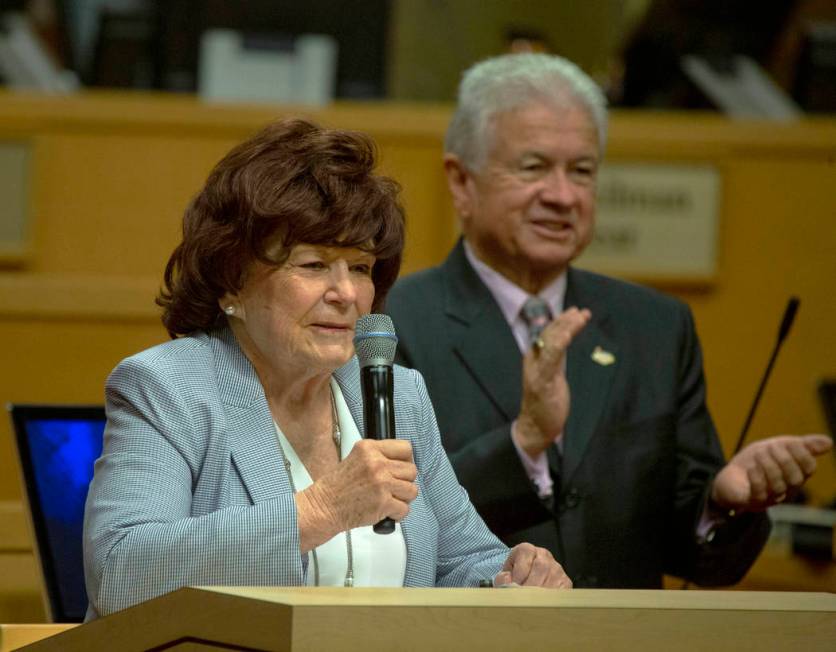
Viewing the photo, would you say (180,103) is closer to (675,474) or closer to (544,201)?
(544,201)

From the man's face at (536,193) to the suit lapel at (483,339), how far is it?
3.7 inches

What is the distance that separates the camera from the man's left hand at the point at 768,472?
296 cm

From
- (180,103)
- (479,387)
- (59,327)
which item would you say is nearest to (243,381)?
(479,387)

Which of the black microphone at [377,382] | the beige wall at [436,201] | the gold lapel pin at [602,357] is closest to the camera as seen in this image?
the black microphone at [377,382]

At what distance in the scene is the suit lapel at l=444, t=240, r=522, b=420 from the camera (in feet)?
10.5

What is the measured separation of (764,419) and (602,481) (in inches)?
70.3

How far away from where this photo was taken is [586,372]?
10.8 ft

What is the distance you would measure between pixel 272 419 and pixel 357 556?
0.25m

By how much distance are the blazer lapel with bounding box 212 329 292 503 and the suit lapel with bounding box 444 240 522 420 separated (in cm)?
90

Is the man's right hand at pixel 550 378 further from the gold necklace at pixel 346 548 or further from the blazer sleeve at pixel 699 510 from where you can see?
the gold necklace at pixel 346 548

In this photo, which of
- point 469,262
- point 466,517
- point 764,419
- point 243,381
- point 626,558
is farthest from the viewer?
point 764,419

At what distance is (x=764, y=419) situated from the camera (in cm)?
480

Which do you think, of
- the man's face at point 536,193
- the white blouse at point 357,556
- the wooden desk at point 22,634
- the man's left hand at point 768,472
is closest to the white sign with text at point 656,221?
the man's face at point 536,193

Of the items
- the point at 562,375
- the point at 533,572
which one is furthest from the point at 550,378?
the point at 533,572
